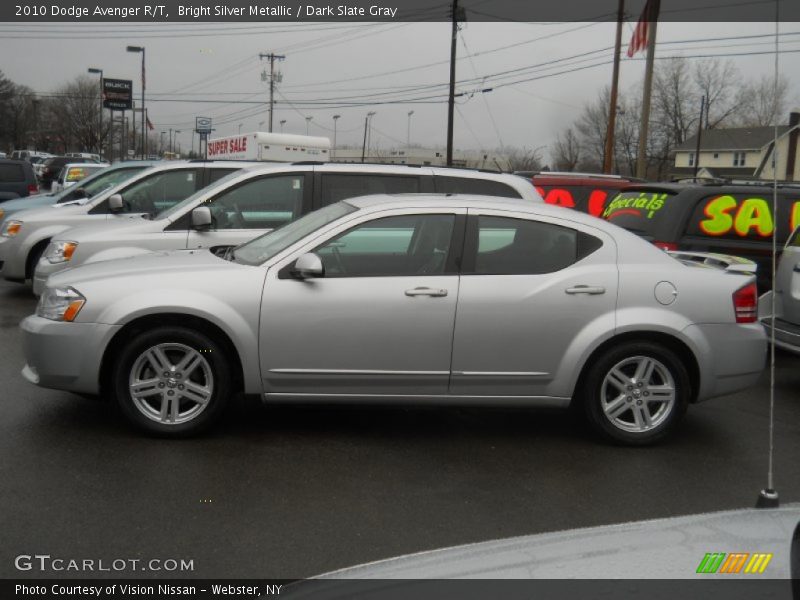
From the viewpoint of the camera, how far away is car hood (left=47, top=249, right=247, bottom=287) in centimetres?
551

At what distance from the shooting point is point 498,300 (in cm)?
555

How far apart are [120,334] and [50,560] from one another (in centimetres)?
195

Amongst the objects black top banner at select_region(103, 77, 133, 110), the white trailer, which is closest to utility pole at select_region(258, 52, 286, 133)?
black top banner at select_region(103, 77, 133, 110)

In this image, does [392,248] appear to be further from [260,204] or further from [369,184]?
[260,204]

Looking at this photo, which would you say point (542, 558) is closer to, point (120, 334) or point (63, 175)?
point (120, 334)

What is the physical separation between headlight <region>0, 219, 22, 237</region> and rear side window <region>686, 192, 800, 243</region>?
26.7 feet

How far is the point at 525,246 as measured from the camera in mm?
5785

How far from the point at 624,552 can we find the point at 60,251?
822 cm

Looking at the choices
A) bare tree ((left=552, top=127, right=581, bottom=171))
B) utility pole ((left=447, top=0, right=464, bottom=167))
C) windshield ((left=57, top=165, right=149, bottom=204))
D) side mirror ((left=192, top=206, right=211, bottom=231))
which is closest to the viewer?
side mirror ((left=192, top=206, right=211, bottom=231))

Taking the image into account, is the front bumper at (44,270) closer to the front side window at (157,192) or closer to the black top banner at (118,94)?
the front side window at (157,192)

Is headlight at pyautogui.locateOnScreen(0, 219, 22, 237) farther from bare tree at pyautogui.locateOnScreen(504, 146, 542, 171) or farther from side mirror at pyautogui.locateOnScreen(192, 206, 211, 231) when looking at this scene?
bare tree at pyautogui.locateOnScreen(504, 146, 542, 171)

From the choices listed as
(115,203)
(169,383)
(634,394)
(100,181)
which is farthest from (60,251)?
(634,394)

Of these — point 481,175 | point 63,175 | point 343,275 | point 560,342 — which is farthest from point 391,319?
point 63,175

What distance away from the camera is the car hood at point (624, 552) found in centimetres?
198
